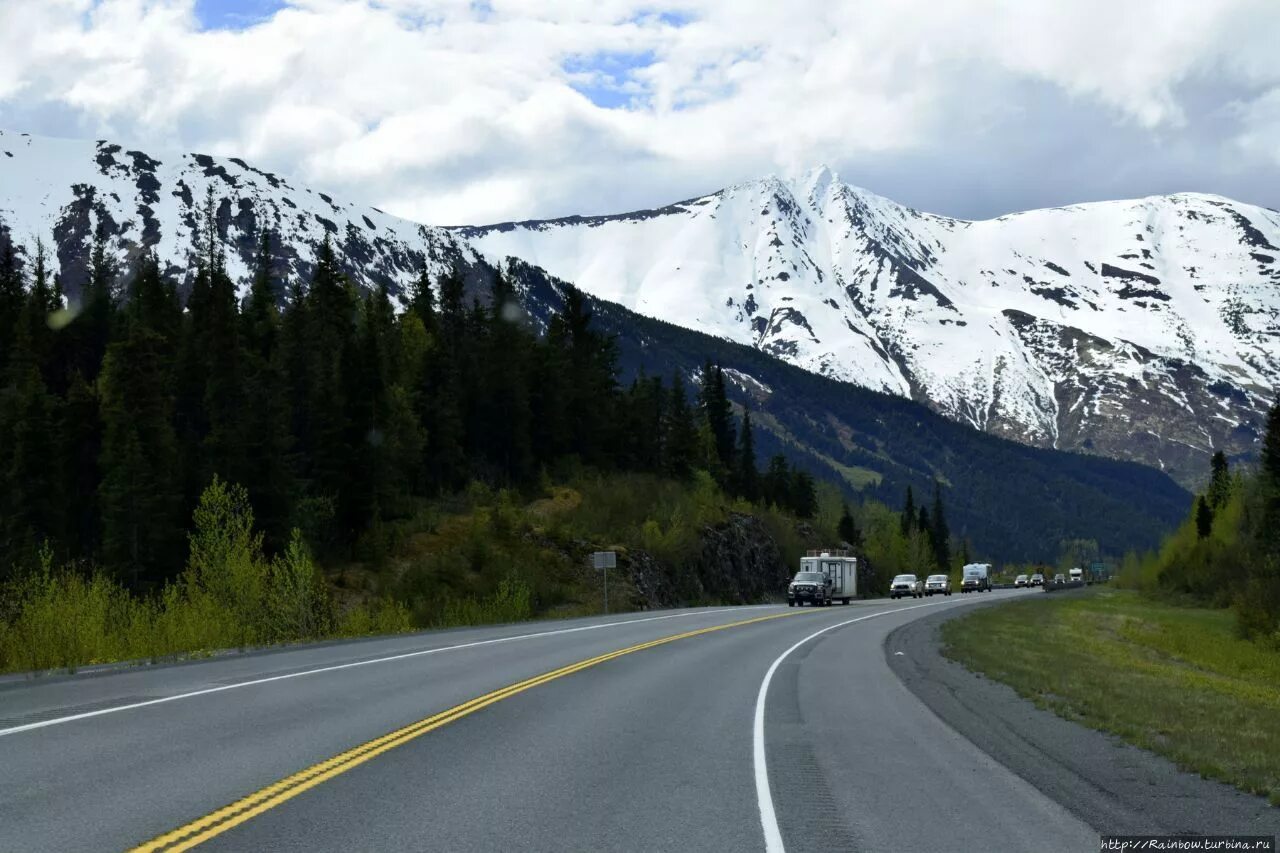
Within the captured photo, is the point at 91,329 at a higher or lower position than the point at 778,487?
higher

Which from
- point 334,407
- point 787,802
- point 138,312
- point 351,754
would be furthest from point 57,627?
point 138,312

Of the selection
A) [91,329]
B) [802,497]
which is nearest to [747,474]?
[802,497]

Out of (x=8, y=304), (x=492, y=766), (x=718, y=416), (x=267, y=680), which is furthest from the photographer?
(x=718, y=416)

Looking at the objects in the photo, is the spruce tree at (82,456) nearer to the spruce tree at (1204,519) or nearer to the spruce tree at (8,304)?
the spruce tree at (8,304)

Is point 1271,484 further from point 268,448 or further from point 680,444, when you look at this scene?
point 268,448

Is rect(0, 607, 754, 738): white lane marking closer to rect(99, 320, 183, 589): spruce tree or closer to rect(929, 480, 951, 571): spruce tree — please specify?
rect(99, 320, 183, 589): spruce tree

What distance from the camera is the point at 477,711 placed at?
1529 cm

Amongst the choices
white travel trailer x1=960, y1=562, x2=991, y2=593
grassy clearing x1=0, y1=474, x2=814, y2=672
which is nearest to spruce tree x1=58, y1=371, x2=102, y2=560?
grassy clearing x1=0, y1=474, x2=814, y2=672

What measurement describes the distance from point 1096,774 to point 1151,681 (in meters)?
13.3

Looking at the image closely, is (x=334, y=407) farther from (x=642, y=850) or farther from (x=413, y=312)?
(x=642, y=850)

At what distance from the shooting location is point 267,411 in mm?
61875

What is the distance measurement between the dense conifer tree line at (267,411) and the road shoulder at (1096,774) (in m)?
40.7

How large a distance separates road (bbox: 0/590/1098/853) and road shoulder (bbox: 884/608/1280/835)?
1.21ft

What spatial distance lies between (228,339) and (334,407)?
714cm
